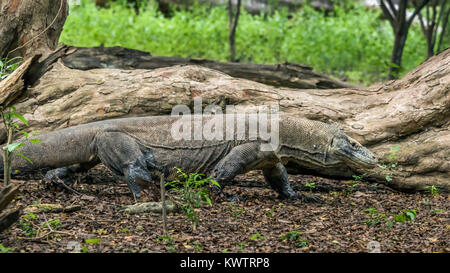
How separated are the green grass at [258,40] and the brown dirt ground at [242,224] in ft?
21.1

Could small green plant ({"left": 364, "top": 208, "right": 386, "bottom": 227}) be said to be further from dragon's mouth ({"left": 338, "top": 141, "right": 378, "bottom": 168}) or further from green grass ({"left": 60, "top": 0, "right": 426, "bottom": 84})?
green grass ({"left": 60, "top": 0, "right": 426, "bottom": 84})

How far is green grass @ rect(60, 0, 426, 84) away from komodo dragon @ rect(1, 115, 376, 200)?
596 cm

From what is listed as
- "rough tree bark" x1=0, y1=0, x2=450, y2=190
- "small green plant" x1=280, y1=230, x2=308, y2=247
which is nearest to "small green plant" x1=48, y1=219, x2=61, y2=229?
"small green plant" x1=280, y1=230, x2=308, y2=247

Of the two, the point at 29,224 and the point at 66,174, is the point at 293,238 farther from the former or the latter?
the point at 66,174

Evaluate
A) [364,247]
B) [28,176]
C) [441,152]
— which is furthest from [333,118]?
[28,176]

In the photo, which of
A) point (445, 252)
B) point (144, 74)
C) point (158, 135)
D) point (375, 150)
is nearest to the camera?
point (445, 252)

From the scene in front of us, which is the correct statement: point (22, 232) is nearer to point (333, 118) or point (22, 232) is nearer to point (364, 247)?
point (364, 247)

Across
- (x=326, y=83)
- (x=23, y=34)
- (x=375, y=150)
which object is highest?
(x=23, y=34)

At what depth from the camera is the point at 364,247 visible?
3426mm

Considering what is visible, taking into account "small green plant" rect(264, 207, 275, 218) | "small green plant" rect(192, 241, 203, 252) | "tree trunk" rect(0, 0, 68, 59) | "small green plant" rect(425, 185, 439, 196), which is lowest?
"small green plant" rect(425, 185, 439, 196)

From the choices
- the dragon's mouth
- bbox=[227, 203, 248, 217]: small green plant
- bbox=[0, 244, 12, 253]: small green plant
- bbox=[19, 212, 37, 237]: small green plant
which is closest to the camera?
bbox=[0, 244, 12, 253]: small green plant

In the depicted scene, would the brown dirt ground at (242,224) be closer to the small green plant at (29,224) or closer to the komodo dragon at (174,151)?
the small green plant at (29,224)

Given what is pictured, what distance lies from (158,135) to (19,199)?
4.41 feet

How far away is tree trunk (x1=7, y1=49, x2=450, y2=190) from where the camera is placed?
5.37m
